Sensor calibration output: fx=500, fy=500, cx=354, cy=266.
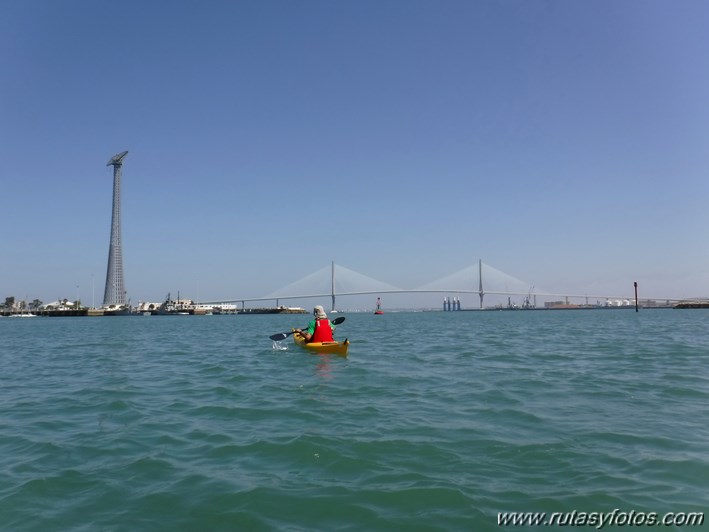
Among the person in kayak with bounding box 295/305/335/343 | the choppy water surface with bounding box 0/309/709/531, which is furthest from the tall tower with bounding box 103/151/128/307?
the choppy water surface with bounding box 0/309/709/531

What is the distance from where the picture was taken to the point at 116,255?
115m

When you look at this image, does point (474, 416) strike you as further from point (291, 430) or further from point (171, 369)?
point (171, 369)

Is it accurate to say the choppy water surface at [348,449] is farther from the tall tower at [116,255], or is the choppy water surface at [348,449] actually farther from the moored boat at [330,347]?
the tall tower at [116,255]

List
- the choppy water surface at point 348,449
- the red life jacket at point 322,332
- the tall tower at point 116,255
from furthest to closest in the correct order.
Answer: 1. the tall tower at point 116,255
2. the red life jacket at point 322,332
3. the choppy water surface at point 348,449

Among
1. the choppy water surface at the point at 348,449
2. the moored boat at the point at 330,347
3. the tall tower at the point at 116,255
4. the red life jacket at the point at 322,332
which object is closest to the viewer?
the choppy water surface at the point at 348,449

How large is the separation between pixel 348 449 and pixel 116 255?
397 feet

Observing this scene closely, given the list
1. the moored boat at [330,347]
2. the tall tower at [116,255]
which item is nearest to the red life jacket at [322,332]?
the moored boat at [330,347]

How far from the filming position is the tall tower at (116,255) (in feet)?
371

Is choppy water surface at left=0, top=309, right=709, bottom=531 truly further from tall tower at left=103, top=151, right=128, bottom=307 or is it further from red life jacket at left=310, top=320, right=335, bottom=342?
tall tower at left=103, top=151, right=128, bottom=307

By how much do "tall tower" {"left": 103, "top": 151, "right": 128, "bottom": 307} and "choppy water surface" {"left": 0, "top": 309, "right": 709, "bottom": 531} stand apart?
11016cm

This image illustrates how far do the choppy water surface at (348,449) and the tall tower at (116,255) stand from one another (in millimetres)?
110161

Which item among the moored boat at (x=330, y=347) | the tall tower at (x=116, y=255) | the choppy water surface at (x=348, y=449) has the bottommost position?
the choppy water surface at (x=348, y=449)

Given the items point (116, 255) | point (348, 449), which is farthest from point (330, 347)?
point (116, 255)

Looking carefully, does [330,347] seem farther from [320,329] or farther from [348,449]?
[348,449]
